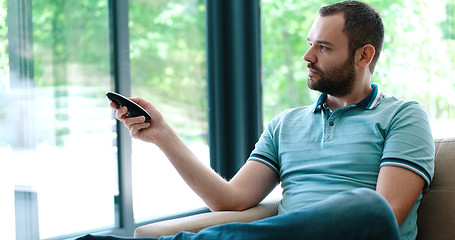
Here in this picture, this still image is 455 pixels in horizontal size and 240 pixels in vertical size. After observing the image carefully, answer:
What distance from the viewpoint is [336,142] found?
5.74 feet

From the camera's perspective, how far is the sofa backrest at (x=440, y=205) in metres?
1.65

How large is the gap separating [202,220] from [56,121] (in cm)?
136

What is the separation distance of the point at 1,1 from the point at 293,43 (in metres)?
1.71

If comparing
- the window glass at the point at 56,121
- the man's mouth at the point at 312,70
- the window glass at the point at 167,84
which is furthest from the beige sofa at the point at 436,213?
the window glass at the point at 167,84

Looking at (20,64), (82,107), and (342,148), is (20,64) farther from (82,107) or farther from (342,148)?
(342,148)

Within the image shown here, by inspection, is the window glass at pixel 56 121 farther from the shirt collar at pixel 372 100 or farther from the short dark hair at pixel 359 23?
the shirt collar at pixel 372 100

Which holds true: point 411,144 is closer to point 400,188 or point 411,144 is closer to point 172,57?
point 400,188

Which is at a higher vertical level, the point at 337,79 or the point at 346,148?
the point at 337,79

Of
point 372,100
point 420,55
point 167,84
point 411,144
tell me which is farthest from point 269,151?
point 167,84

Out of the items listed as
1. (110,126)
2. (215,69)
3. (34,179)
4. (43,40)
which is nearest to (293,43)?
(215,69)

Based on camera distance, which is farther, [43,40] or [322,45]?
[43,40]

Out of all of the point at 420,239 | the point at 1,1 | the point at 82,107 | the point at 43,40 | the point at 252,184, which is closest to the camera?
the point at 420,239

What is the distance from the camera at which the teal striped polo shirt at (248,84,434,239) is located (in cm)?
161

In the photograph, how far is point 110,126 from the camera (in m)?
2.94
